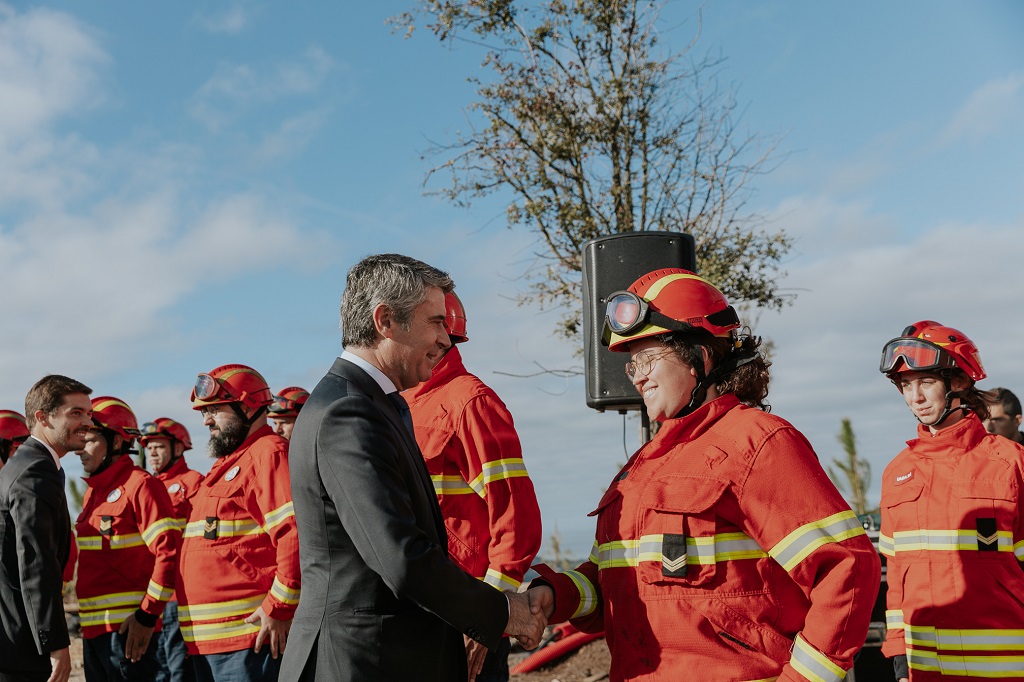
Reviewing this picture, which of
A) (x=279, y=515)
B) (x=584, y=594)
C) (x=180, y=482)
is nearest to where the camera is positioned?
(x=584, y=594)

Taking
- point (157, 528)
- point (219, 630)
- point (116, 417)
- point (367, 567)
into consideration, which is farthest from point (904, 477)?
point (116, 417)

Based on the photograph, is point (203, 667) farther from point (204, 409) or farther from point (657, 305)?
point (657, 305)

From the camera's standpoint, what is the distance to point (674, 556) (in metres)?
2.80

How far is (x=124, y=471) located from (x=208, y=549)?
210 centimetres

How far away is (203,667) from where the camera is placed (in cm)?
588

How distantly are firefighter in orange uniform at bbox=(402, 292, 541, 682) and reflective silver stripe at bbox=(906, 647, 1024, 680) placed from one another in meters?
1.87

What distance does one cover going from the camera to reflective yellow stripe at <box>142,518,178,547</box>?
7004 mm

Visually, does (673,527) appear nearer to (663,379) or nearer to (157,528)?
(663,379)

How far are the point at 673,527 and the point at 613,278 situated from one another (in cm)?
398

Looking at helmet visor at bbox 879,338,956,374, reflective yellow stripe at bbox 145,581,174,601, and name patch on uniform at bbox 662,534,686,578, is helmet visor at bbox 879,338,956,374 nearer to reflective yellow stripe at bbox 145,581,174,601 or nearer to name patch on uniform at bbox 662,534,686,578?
name patch on uniform at bbox 662,534,686,578

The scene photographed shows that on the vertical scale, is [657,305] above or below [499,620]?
above

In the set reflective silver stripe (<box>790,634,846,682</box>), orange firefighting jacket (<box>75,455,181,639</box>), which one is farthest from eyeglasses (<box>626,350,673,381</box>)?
orange firefighting jacket (<box>75,455,181,639</box>)

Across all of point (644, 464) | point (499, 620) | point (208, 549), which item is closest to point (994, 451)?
point (644, 464)

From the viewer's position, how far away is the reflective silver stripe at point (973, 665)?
168 inches
